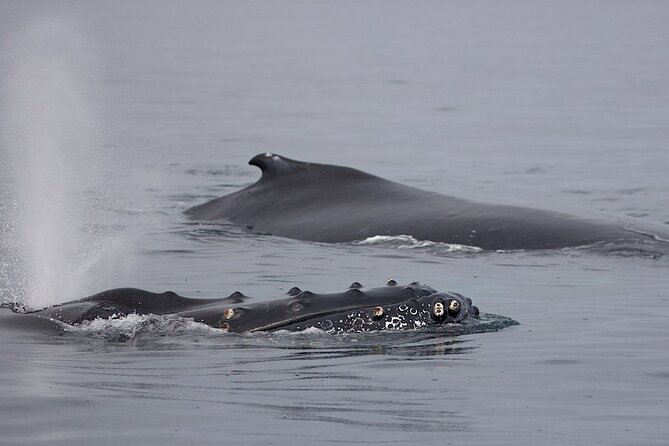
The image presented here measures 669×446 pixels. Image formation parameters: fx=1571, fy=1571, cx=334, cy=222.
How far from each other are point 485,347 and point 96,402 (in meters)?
3.15

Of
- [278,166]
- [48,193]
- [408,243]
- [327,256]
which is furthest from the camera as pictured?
[48,193]

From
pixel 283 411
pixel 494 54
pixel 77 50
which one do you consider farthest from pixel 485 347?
pixel 77 50

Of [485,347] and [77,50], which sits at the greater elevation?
[77,50]

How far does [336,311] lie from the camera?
33.8ft

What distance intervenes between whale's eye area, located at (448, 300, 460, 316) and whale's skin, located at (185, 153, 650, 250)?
6.00 metres

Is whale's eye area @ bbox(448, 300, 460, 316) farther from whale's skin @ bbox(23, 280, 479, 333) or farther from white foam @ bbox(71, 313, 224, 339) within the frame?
white foam @ bbox(71, 313, 224, 339)

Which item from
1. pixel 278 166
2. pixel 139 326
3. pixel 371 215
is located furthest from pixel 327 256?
pixel 139 326

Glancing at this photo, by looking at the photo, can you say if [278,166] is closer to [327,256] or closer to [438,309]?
[327,256]

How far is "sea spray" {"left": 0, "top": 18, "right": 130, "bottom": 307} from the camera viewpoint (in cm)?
1444

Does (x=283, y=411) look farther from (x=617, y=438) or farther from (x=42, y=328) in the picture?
(x=42, y=328)

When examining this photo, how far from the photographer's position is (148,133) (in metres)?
35.3

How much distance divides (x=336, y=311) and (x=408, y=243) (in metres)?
6.70

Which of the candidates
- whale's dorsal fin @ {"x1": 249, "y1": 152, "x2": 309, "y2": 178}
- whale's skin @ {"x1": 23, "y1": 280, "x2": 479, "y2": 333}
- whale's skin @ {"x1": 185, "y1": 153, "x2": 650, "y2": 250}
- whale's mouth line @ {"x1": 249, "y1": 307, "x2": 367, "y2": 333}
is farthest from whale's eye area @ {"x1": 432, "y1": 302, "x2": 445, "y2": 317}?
whale's dorsal fin @ {"x1": 249, "y1": 152, "x2": 309, "y2": 178}

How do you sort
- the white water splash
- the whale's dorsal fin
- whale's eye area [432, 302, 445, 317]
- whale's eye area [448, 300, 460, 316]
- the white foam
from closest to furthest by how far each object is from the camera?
whale's eye area [432, 302, 445, 317]
whale's eye area [448, 300, 460, 316]
the white foam
the white water splash
the whale's dorsal fin
